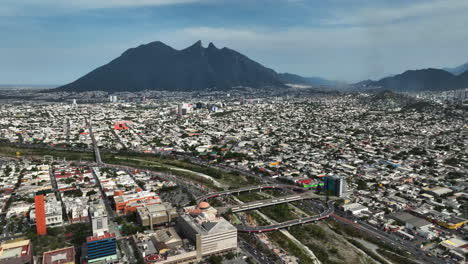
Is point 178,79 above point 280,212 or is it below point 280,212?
above

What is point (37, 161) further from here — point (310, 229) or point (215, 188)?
point (310, 229)

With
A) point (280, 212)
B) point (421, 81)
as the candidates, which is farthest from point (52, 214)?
point (421, 81)

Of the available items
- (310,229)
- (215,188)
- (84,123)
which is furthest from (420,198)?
(84,123)

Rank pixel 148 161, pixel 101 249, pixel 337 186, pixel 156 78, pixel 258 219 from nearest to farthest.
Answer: pixel 101 249 < pixel 258 219 < pixel 337 186 < pixel 148 161 < pixel 156 78

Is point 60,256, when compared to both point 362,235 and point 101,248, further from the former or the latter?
point 362,235

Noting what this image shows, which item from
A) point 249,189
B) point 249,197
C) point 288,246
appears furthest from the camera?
point 249,189

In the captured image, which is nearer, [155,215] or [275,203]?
[155,215]

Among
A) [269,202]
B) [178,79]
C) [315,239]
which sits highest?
[178,79]
